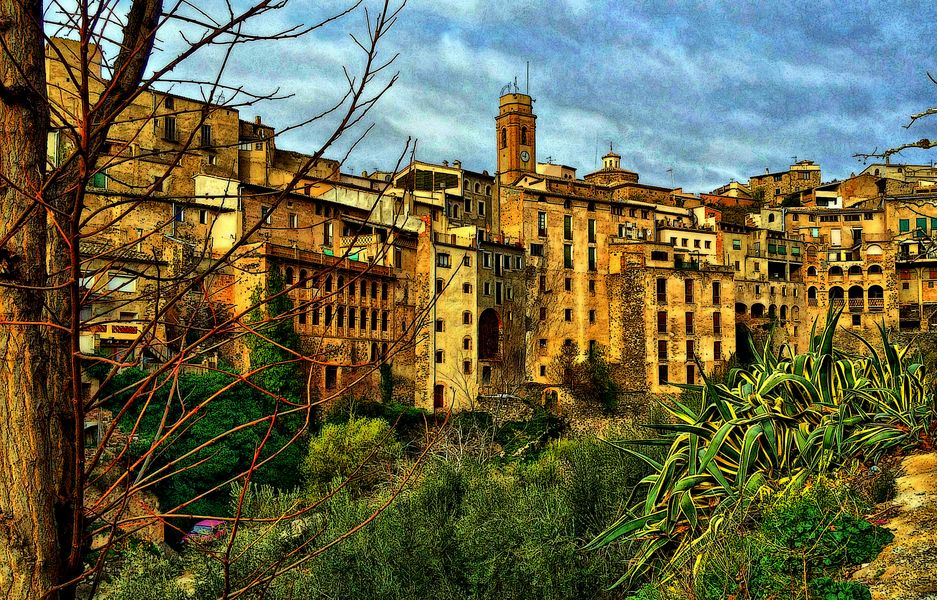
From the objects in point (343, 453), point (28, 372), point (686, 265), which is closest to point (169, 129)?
point (343, 453)

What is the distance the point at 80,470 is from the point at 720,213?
67965 mm

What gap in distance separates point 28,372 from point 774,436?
8.69 meters

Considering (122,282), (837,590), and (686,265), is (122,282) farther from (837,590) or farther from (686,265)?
(686,265)

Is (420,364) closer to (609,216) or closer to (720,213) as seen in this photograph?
(609,216)

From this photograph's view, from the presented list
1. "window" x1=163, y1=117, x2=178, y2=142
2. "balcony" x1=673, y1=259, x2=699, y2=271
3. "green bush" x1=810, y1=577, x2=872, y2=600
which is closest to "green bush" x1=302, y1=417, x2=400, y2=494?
"window" x1=163, y1=117, x2=178, y2=142

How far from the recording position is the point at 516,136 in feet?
240

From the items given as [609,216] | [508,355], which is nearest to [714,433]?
[508,355]

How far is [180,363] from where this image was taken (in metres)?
2.75

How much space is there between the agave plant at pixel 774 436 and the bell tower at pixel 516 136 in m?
61.2

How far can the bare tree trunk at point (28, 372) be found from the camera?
279cm

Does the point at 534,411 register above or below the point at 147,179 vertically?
below

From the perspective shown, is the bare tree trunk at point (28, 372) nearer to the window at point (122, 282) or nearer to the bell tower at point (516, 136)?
the window at point (122, 282)

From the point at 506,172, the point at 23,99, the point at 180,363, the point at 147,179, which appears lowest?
the point at 180,363

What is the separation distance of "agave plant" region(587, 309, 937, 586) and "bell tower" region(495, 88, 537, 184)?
201ft
